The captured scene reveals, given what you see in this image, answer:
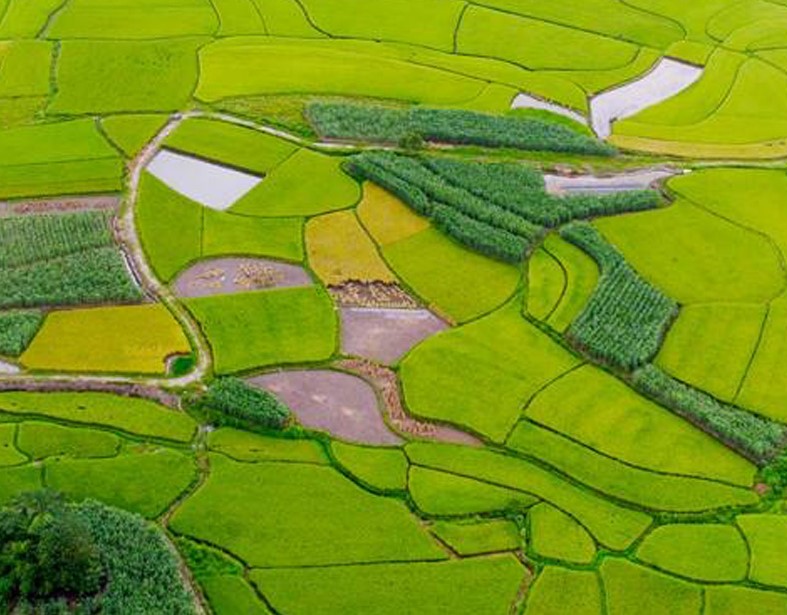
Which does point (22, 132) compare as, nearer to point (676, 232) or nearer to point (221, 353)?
point (221, 353)

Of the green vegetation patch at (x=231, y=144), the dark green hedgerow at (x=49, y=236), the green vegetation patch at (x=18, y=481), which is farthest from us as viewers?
the green vegetation patch at (x=231, y=144)

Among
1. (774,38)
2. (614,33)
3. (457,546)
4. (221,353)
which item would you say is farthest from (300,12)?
(457,546)

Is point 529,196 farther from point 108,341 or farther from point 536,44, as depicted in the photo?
point 108,341

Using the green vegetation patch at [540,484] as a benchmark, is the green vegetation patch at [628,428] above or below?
above

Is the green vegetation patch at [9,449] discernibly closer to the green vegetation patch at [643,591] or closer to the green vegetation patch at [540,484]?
the green vegetation patch at [540,484]

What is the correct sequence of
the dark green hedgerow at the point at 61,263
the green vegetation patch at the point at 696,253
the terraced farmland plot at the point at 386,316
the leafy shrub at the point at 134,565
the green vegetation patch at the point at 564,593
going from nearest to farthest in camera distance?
the leafy shrub at the point at 134,565 → the green vegetation patch at the point at 564,593 → the terraced farmland plot at the point at 386,316 → the dark green hedgerow at the point at 61,263 → the green vegetation patch at the point at 696,253

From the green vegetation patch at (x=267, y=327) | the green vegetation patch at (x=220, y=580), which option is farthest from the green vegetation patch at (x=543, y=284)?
the green vegetation patch at (x=220, y=580)

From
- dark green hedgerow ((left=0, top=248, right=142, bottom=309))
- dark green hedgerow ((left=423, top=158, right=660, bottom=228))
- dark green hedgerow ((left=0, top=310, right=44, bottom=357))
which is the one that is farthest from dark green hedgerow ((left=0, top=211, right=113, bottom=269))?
dark green hedgerow ((left=423, top=158, right=660, bottom=228))
